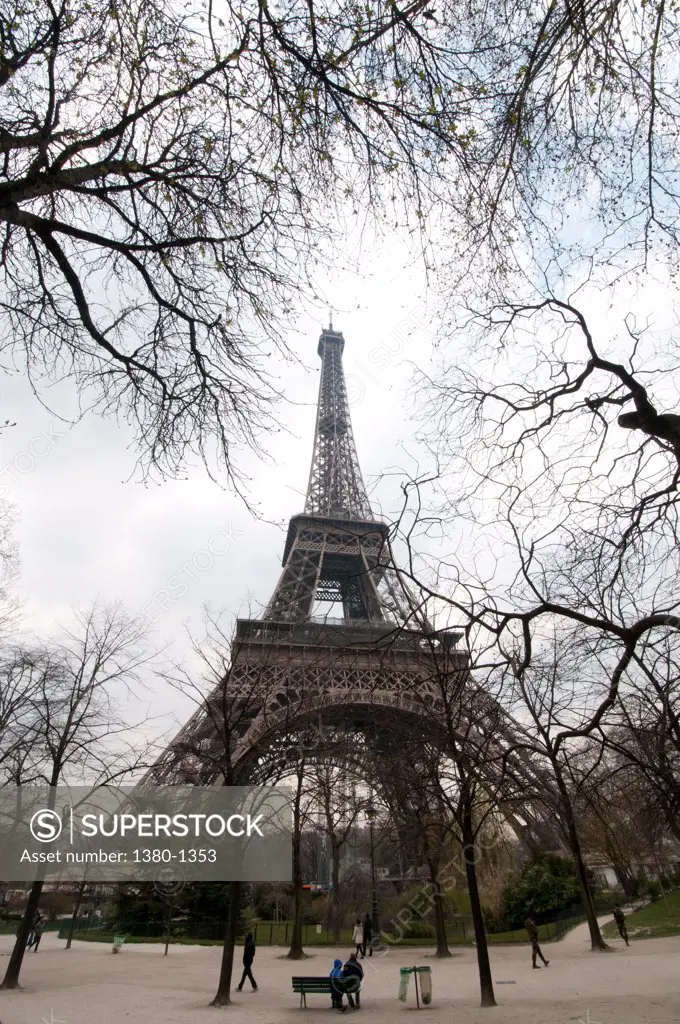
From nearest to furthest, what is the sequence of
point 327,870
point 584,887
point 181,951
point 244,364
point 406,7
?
point 406,7 → point 244,364 → point 584,887 → point 181,951 → point 327,870

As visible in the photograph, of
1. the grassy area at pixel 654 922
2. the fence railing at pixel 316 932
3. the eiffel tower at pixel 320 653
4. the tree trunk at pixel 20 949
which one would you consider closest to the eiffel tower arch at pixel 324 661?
the eiffel tower at pixel 320 653

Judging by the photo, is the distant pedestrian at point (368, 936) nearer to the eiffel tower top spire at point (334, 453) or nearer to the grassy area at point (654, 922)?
the grassy area at point (654, 922)

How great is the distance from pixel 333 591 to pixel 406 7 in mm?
42398

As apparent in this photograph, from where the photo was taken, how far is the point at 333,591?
4553 centimetres

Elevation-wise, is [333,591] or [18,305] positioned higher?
[333,591]

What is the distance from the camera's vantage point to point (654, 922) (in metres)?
25.2

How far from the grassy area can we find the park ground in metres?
1.54

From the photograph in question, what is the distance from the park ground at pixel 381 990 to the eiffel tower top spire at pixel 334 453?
27.4m

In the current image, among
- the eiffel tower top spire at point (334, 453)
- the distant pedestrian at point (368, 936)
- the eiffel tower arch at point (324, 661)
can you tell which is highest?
the eiffel tower top spire at point (334, 453)

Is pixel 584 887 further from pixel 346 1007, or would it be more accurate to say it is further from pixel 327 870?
pixel 327 870

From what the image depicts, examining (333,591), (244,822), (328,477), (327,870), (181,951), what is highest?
(328,477)

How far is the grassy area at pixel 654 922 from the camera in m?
22.5

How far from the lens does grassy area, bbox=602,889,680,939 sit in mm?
22484

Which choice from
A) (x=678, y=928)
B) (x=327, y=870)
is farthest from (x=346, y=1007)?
(x=327, y=870)
